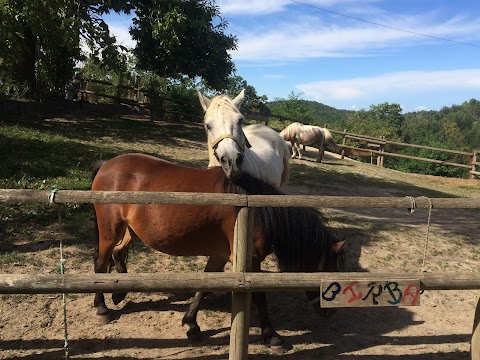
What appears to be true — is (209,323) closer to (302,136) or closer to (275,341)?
(275,341)

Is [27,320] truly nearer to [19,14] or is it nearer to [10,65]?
[19,14]

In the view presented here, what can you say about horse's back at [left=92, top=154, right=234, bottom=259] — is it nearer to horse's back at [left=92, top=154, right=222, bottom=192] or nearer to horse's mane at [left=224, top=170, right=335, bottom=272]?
horse's back at [left=92, top=154, right=222, bottom=192]

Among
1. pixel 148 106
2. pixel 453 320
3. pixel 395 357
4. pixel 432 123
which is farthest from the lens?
pixel 432 123

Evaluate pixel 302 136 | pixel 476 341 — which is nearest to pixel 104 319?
pixel 476 341

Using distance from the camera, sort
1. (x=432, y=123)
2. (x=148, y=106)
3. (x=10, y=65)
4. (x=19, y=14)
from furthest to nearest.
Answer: (x=432, y=123) < (x=148, y=106) < (x=10, y=65) < (x=19, y=14)

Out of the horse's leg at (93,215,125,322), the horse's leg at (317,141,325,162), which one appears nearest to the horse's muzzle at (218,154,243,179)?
the horse's leg at (93,215,125,322)

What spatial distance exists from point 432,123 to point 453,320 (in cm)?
8971

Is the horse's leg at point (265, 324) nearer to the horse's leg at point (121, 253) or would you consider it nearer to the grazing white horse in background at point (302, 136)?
the horse's leg at point (121, 253)

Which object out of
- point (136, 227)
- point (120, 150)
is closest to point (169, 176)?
point (136, 227)

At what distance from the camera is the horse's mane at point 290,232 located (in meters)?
2.79

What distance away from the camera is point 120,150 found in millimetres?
10000

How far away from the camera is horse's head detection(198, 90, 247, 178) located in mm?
3006

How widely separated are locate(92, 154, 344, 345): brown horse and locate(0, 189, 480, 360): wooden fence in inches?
22.2

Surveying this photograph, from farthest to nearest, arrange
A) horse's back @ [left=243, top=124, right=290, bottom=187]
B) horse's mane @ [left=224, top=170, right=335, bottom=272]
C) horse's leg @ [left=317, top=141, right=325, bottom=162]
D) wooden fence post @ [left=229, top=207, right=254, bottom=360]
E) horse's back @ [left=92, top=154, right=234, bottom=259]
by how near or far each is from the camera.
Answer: horse's leg @ [left=317, top=141, right=325, bottom=162]
horse's back @ [left=243, top=124, right=290, bottom=187]
horse's back @ [left=92, top=154, right=234, bottom=259]
horse's mane @ [left=224, top=170, right=335, bottom=272]
wooden fence post @ [left=229, top=207, right=254, bottom=360]
